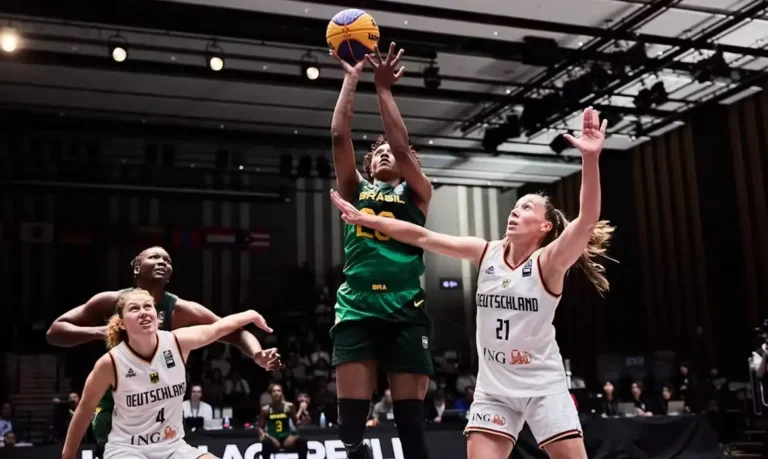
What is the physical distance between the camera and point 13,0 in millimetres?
10992

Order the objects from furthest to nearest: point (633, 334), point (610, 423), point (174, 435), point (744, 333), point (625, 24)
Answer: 1. point (633, 334)
2. point (744, 333)
3. point (625, 24)
4. point (610, 423)
5. point (174, 435)

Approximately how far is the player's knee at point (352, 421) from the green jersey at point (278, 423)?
206 inches

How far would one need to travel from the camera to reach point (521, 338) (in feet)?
11.1

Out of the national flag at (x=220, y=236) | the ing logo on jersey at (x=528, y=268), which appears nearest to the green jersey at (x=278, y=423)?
the ing logo on jersey at (x=528, y=268)

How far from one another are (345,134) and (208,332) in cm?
126

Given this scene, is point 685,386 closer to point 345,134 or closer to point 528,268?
point 528,268

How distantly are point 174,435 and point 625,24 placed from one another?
36.8 ft

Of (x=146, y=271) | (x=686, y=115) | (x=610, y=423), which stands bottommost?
(x=610, y=423)

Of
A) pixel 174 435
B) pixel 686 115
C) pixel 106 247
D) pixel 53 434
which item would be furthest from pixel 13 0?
pixel 686 115

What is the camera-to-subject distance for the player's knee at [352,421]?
146 inches

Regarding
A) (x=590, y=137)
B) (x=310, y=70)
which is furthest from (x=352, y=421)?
(x=310, y=70)

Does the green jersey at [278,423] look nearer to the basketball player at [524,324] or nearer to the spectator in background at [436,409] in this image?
the spectator in background at [436,409]

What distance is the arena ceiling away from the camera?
1196cm

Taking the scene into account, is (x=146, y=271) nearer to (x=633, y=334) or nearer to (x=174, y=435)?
(x=174, y=435)
